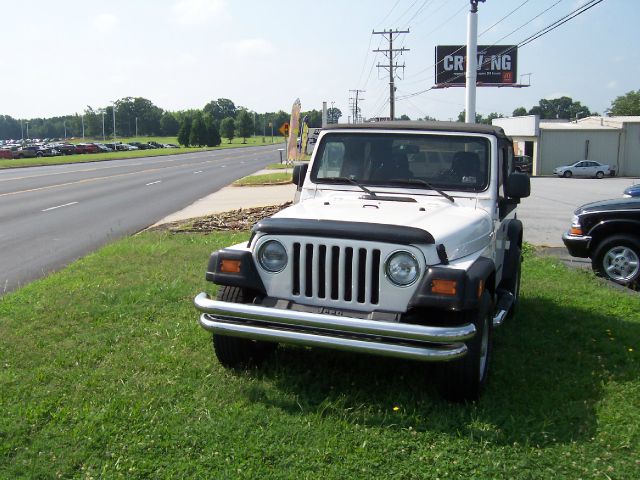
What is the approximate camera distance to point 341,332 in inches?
163

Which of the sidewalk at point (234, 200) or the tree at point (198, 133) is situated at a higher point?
the tree at point (198, 133)

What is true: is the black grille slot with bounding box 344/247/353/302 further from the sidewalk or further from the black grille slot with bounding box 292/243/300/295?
the sidewalk

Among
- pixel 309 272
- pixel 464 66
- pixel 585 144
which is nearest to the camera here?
pixel 309 272

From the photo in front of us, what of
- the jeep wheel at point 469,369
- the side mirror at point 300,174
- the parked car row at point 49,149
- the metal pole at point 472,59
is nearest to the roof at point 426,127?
the side mirror at point 300,174

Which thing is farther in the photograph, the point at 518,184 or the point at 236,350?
the point at 518,184

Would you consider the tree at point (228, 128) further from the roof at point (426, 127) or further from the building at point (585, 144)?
the roof at point (426, 127)

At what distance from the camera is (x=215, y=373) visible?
5.05 meters

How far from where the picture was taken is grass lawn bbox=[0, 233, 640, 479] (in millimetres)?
3773

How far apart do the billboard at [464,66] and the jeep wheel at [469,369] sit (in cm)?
6477

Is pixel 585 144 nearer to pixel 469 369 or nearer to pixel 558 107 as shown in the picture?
pixel 469 369

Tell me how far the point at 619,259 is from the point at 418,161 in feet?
15.2

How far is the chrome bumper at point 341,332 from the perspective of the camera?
3.95 meters

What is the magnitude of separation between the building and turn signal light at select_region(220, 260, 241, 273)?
1958 inches

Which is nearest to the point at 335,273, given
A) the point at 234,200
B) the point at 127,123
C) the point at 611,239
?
the point at 611,239
